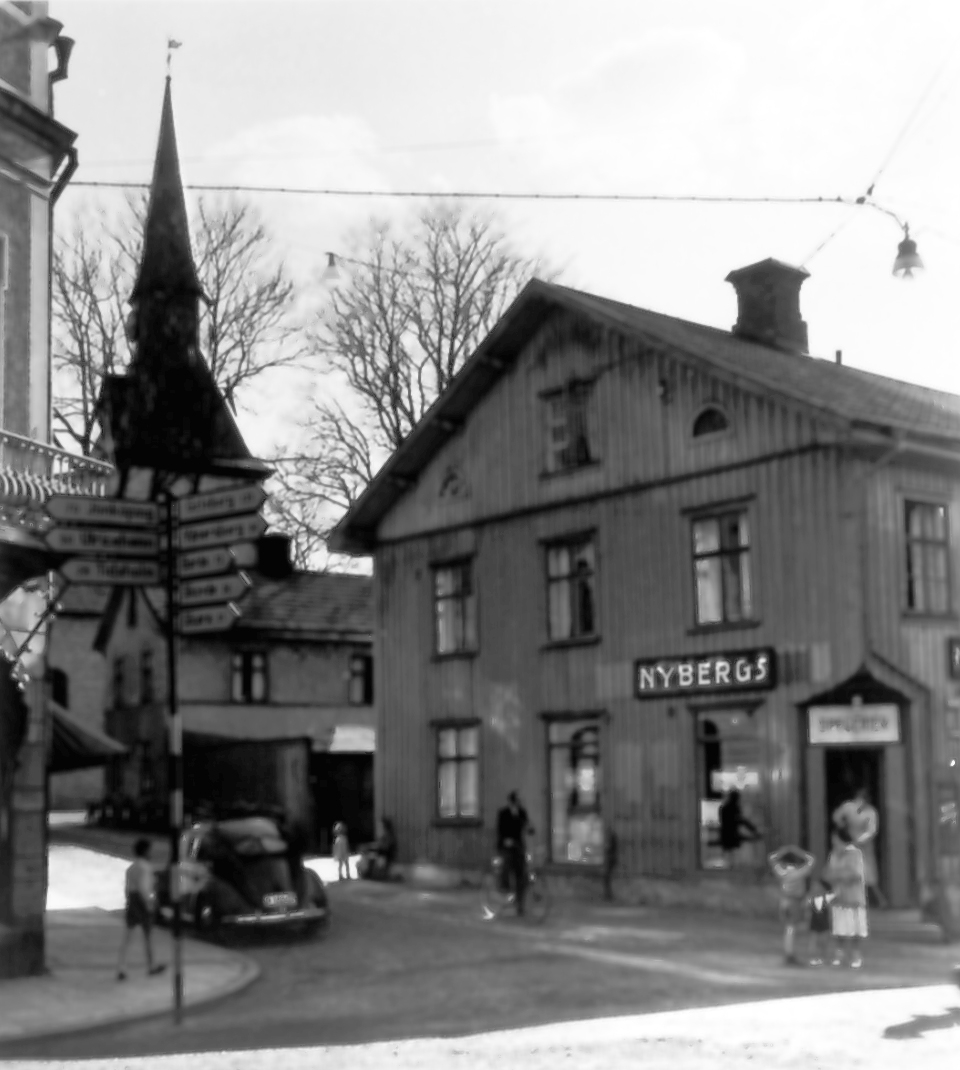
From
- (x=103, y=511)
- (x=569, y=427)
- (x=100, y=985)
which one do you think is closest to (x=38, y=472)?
(x=103, y=511)

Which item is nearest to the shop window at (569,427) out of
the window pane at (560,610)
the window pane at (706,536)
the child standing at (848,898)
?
the window pane at (560,610)

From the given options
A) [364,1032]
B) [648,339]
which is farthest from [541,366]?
[364,1032]

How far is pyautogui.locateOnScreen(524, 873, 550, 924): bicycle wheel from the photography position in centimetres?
2197

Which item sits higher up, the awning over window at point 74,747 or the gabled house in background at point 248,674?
the gabled house in background at point 248,674

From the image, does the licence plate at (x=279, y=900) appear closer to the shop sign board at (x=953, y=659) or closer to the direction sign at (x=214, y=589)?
the direction sign at (x=214, y=589)

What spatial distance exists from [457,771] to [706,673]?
240 inches

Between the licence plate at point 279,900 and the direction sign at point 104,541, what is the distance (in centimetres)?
721

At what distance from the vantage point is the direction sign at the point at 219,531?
44.5 ft

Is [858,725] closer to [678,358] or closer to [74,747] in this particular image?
[678,358]

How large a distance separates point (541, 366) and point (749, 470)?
5.09 metres

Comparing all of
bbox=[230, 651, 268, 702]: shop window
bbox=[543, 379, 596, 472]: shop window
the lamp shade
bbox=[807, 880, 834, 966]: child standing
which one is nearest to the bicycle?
bbox=[807, 880, 834, 966]: child standing

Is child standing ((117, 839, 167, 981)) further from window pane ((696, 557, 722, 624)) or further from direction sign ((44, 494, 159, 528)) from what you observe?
window pane ((696, 557, 722, 624))

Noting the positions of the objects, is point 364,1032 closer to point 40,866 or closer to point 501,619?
point 40,866

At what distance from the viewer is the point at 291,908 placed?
1992 cm
